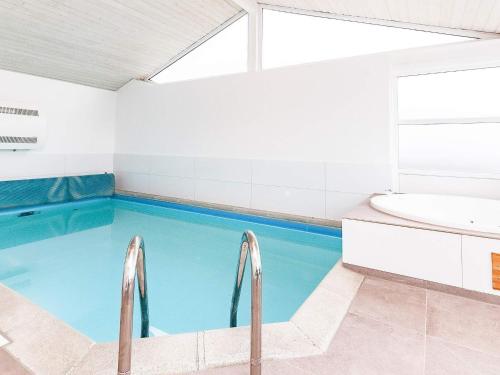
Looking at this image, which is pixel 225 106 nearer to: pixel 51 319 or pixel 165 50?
pixel 165 50

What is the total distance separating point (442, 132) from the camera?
3.02m

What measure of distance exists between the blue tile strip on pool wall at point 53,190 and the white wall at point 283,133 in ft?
2.47

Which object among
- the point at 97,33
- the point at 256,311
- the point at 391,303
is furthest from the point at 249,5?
the point at 256,311

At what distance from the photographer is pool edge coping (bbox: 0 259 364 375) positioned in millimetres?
1022

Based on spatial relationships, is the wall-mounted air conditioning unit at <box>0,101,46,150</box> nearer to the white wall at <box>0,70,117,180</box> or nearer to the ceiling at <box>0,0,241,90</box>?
the white wall at <box>0,70,117,180</box>

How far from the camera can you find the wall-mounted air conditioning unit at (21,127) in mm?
4007

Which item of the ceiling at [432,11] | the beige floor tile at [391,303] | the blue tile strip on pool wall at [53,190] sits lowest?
the beige floor tile at [391,303]

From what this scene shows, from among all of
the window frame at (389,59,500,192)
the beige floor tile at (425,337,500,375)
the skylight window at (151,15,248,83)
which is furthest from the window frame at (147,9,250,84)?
the beige floor tile at (425,337,500,375)

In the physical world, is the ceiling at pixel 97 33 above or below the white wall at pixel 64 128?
above

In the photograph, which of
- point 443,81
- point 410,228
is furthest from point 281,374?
point 443,81

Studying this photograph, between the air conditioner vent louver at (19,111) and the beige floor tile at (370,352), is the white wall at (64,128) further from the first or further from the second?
the beige floor tile at (370,352)

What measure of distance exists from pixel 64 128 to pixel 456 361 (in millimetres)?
5925

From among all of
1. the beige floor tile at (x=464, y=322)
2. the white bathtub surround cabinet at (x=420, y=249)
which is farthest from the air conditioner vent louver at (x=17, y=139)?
the beige floor tile at (x=464, y=322)

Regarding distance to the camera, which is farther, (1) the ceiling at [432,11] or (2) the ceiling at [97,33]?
(2) the ceiling at [97,33]
